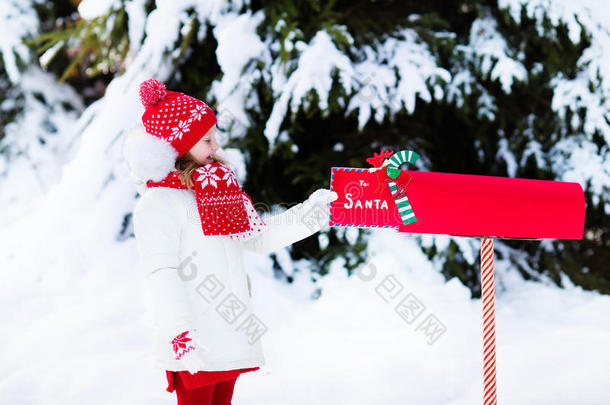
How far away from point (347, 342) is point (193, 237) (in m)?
1.69

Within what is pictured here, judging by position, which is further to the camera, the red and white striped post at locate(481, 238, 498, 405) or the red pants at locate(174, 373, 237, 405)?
the red and white striped post at locate(481, 238, 498, 405)

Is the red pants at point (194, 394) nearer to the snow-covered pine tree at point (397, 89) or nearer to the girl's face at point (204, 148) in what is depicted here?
the girl's face at point (204, 148)

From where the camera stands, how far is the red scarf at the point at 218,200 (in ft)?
6.79

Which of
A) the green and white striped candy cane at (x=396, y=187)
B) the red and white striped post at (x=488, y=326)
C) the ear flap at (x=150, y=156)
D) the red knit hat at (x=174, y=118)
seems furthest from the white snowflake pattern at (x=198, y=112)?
the red and white striped post at (x=488, y=326)

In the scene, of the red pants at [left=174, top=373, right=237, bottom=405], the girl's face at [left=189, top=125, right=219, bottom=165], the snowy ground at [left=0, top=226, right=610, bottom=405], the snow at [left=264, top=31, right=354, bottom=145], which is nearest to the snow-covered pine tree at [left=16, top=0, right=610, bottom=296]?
the snow at [left=264, top=31, right=354, bottom=145]

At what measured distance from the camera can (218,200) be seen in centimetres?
210

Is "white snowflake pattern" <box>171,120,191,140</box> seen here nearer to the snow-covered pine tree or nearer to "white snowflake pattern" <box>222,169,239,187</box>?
"white snowflake pattern" <box>222,169,239,187</box>

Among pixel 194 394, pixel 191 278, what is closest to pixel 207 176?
pixel 191 278

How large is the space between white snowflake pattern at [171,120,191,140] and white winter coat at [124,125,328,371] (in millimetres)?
128

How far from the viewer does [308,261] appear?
4.36 metres

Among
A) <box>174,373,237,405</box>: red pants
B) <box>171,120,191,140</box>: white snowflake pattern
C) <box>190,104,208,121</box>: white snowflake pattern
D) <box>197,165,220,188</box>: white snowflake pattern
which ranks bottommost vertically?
<box>174,373,237,405</box>: red pants

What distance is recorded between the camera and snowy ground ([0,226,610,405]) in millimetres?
3027

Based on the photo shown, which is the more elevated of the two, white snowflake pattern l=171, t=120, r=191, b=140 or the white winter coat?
white snowflake pattern l=171, t=120, r=191, b=140

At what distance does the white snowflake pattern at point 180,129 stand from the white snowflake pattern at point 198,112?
1.2 inches
